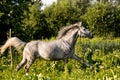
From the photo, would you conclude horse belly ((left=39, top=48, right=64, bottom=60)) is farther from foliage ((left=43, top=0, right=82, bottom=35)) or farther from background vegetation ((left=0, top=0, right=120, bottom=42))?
foliage ((left=43, top=0, right=82, bottom=35))

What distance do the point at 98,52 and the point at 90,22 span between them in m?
21.1

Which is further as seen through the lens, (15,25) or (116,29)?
(116,29)

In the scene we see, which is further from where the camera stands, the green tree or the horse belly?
the green tree

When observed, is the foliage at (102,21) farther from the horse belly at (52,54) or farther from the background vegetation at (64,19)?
the horse belly at (52,54)

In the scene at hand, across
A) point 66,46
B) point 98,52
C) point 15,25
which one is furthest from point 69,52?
point 15,25

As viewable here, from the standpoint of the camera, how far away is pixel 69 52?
11.2 meters

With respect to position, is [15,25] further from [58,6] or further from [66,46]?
[58,6]

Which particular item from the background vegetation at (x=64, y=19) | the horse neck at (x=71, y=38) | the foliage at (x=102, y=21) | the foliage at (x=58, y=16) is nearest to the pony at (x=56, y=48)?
the horse neck at (x=71, y=38)

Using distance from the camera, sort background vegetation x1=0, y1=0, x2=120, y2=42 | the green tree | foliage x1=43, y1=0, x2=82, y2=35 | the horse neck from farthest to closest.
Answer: the green tree, foliage x1=43, y1=0, x2=82, y2=35, background vegetation x1=0, y1=0, x2=120, y2=42, the horse neck

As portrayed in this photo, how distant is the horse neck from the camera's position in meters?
11.4

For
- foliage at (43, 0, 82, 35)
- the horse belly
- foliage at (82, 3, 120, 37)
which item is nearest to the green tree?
Result: foliage at (82, 3, 120, 37)

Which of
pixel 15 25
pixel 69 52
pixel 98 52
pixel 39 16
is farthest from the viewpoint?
pixel 39 16

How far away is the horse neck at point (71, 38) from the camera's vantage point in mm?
11367

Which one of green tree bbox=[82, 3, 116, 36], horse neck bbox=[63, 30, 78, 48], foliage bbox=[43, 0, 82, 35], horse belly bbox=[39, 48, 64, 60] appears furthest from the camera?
green tree bbox=[82, 3, 116, 36]
